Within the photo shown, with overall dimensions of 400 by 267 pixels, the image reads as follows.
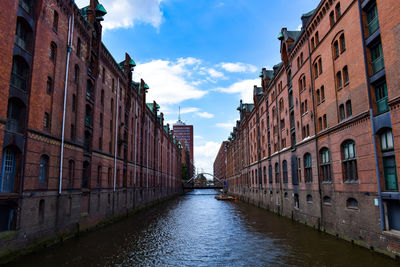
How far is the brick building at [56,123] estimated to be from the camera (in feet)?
49.9

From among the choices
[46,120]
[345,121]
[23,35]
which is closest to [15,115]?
[46,120]

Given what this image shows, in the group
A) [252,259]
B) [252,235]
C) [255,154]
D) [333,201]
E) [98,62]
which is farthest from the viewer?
[255,154]

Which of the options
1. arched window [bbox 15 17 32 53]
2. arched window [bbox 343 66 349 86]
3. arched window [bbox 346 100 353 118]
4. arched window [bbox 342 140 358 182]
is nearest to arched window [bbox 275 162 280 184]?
arched window [bbox 342 140 358 182]

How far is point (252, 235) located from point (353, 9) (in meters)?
18.1

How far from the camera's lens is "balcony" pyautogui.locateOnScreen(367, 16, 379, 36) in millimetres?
15746

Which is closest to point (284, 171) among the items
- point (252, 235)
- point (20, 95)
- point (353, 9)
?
point (252, 235)

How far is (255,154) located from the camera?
53.2 meters

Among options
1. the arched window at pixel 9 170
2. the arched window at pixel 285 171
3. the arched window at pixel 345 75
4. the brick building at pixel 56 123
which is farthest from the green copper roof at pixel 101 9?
the arched window at pixel 285 171

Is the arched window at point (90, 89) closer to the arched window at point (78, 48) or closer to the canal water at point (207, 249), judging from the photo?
the arched window at point (78, 48)

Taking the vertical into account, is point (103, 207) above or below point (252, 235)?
above

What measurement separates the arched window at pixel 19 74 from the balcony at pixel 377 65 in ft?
67.7

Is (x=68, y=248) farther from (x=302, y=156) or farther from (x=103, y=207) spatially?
(x=302, y=156)

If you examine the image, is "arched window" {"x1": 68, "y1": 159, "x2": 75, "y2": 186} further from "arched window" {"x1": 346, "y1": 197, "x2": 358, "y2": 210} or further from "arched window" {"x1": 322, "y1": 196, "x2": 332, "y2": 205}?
"arched window" {"x1": 346, "y1": 197, "x2": 358, "y2": 210}

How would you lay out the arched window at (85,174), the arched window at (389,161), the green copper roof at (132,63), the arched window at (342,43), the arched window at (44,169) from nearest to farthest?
the arched window at (389,161), the arched window at (44,169), the arched window at (342,43), the arched window at (85,174), the green copper roof at (132,63)
